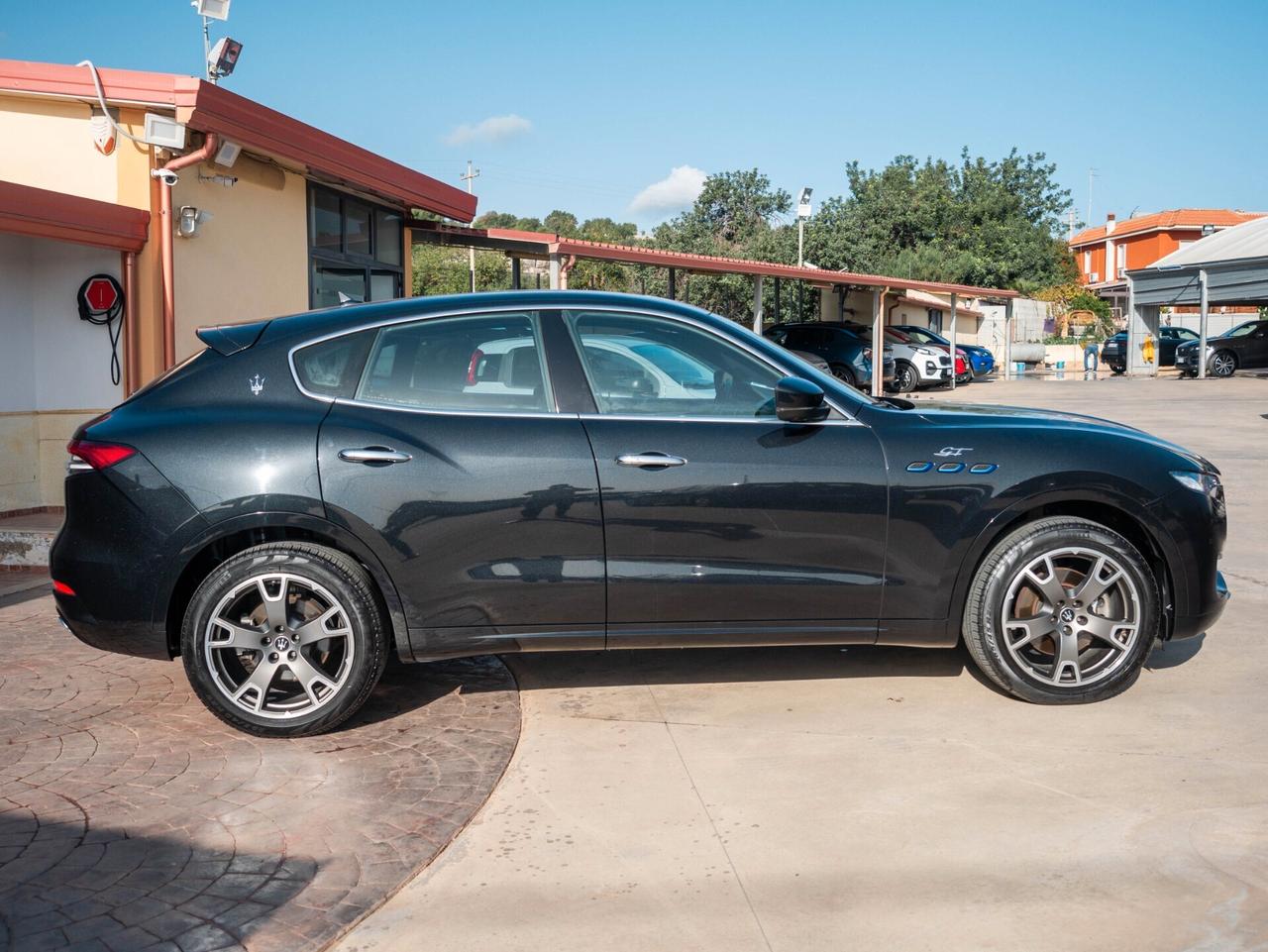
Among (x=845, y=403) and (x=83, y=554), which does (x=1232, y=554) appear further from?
(x=83, y=554)

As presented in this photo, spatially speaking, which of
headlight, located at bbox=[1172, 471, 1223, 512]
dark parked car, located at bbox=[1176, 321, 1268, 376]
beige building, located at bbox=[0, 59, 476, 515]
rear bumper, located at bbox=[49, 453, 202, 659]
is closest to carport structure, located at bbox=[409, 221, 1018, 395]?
beige building, located at bbox=[0, 59, 476, 515]

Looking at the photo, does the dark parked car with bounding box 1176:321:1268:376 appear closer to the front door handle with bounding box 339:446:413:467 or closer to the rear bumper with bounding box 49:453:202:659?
the front door handle with bounding box 339:446:413:467

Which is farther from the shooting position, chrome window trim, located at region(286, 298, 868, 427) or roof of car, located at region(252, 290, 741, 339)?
roof of car, located at region(252, 290, 741, 339)

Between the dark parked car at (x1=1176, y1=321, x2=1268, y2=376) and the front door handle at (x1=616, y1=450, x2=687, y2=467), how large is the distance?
102 feet

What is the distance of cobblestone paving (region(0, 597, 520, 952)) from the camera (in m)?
3.30

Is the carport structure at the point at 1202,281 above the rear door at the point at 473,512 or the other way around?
above

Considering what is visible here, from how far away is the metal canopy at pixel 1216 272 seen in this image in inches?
1257

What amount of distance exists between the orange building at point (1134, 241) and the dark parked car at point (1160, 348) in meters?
22.9

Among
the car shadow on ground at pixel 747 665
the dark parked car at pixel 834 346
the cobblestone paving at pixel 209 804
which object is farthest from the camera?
the dark parked car at pixel 834 346

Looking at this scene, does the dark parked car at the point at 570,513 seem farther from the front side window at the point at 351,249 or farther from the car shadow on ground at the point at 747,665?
the front side window at the point at 351,249

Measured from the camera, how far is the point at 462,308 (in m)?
4.92

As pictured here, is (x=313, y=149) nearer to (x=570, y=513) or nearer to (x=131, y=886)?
(x=570, y=513)

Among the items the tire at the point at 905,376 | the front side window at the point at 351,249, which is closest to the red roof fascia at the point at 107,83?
the front side window at the point at 351,249

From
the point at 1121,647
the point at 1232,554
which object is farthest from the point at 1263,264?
the point at 1121,647
